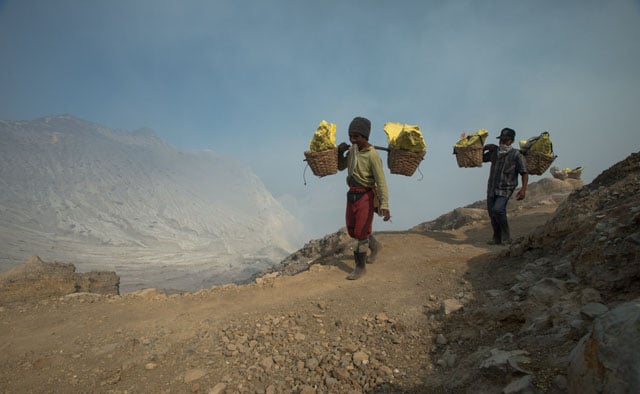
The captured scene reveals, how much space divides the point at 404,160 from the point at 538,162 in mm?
2460

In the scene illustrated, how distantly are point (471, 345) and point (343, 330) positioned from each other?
3.70 feet

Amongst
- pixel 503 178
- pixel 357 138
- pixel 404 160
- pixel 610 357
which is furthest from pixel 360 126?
pixel 610 357

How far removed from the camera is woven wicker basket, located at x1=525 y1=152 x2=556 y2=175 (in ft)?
18.0

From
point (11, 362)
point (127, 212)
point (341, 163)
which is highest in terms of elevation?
point (127, 212)

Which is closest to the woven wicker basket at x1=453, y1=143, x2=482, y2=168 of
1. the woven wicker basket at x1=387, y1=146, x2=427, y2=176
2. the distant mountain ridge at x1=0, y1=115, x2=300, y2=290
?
the woven wicker basket at x1=387, y1=146, x2=427, y2=176

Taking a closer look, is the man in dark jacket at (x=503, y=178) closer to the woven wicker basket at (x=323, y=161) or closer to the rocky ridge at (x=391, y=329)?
the rocky ridge at (x=391, y=329)

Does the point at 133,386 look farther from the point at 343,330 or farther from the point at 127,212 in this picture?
the point at 127,212

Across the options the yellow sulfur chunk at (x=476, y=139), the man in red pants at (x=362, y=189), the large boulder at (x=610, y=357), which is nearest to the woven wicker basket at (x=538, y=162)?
the yellow sulfur chunk at (x=476, y=139)

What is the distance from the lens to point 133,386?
2535mm

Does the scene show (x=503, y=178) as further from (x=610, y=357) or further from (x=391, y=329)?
(x=610, y=357)

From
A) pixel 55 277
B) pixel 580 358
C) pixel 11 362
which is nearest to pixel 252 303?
pixel 11 362

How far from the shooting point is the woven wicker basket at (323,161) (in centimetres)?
471

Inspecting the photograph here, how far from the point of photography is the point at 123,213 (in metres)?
31.2

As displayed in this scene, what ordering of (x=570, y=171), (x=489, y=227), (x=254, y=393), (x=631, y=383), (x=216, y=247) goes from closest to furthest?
(x=631, y=383), (x=254, y=393), (x=489, y=227), (x=570, y=171), (x=216, y=247)
